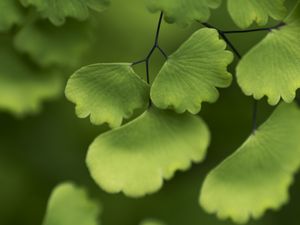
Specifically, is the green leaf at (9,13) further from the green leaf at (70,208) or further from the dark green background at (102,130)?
the dark green background at (102,130)

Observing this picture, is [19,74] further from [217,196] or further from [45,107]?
[217,196]

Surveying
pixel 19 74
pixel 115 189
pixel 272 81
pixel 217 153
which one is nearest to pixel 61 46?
pixel 19 74

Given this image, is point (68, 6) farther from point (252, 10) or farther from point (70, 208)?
point (70, 208)

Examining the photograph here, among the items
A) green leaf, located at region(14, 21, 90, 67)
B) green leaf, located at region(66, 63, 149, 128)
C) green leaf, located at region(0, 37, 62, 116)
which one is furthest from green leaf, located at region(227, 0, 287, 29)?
green leaf, located at region(0, 37, 62, 116)

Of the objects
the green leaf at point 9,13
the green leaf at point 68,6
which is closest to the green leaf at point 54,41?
the green leaf at point 9,13

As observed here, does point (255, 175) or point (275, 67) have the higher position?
point (275, 67)

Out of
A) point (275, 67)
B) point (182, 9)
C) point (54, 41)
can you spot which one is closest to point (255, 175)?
point (275, 67)
